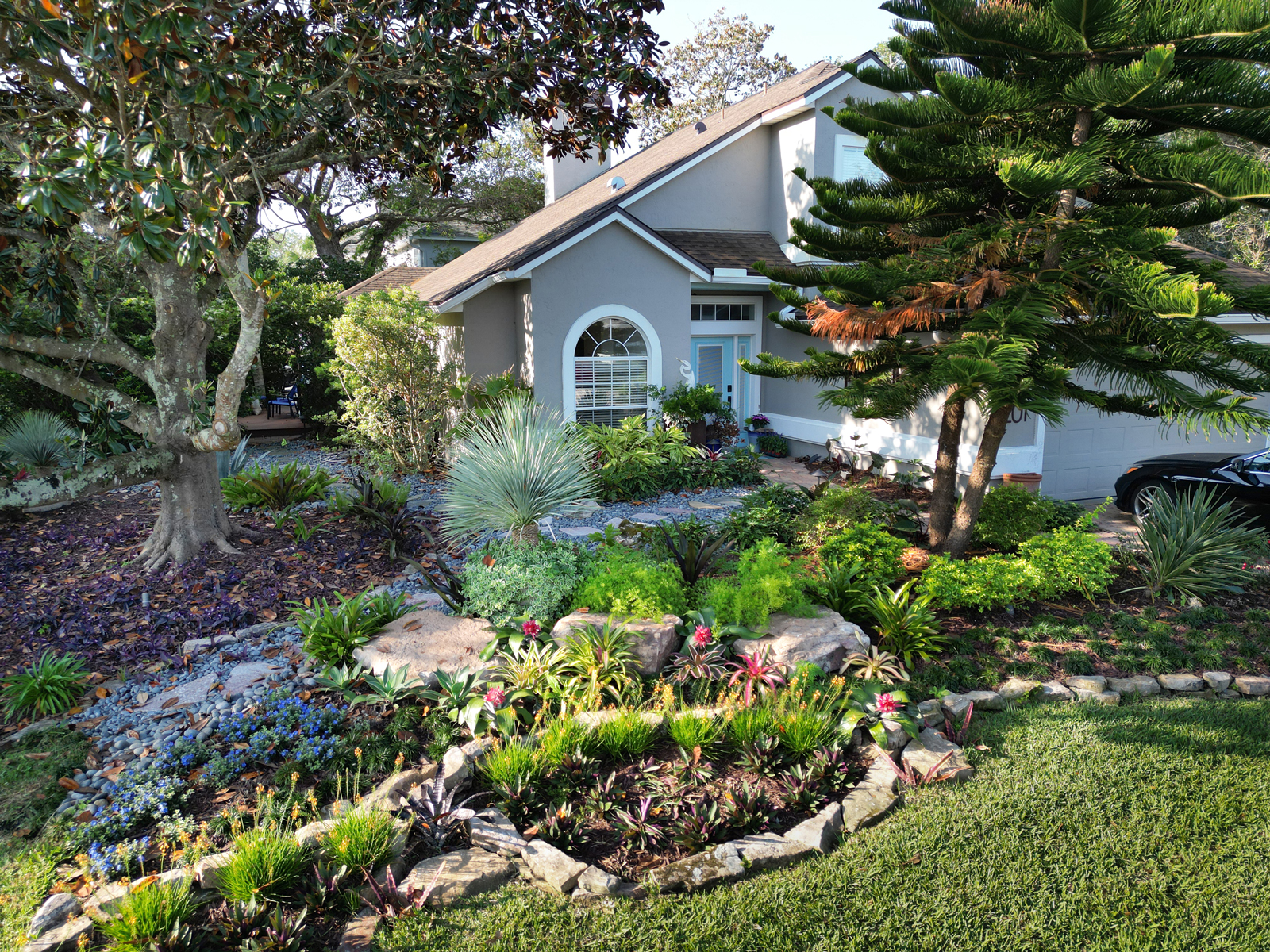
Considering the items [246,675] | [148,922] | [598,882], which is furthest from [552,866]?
[246,675]

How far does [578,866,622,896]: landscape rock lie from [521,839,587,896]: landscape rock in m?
0.03

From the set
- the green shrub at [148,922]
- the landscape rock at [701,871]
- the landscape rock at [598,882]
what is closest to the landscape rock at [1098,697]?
the landscape rock at [701,871]

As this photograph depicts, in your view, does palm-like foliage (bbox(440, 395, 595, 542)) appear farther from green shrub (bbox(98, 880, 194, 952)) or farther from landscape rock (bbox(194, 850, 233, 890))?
green shrub (bbox(98, 880, 194, 952))

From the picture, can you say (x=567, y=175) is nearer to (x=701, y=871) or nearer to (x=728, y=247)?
(x=728, y=247)

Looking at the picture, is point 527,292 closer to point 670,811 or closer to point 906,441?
point 906,441

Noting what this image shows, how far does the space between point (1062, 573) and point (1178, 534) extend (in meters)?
1.40

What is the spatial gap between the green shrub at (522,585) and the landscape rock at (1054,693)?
348 centimetres

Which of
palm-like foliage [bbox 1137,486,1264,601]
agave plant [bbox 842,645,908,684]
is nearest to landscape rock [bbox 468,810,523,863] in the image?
agave plant [bbox 842,645,908,684]

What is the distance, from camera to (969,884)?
11.5ft

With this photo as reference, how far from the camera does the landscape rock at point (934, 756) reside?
4.29 metres

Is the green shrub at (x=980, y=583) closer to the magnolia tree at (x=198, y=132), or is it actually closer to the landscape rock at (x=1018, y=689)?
the landscape rock at (x=1018, y=689)

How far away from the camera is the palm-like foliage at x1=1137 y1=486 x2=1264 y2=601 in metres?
6.51

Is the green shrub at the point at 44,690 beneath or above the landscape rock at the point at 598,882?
above

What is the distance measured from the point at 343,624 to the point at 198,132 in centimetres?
478
